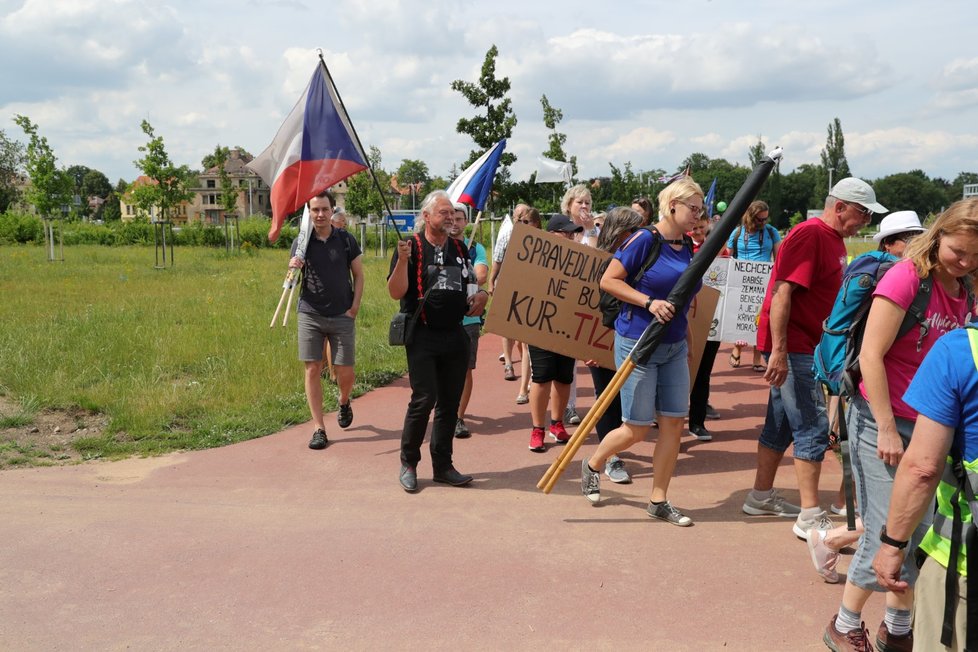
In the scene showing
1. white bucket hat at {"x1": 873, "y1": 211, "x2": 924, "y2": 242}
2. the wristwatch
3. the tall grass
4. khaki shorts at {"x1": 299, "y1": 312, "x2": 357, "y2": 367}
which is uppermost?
white bucket hat at {"x1": 873, "y1": 211, "x2": 924, "y2": 242}

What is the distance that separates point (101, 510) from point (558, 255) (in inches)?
150

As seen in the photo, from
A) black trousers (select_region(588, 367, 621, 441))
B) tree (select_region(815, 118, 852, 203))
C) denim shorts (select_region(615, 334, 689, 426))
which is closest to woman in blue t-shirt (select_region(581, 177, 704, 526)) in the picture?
denim shorts (select_region(615, 334, 689, 426))

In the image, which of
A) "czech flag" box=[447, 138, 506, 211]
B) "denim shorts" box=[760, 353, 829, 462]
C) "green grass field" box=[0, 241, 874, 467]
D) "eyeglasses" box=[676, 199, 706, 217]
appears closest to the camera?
"denim shorts" box=[760, 353, 829, 462]

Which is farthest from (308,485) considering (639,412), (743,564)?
(743,564)

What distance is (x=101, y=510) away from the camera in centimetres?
532

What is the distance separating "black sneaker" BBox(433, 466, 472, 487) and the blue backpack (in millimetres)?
2608

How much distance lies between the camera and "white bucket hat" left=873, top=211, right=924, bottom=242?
14.1ft

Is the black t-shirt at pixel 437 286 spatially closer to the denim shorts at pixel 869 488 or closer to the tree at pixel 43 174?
the denim shorts at pixel 869 488

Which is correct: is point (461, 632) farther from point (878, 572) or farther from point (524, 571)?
point (878, 572)

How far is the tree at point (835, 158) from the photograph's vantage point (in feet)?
278

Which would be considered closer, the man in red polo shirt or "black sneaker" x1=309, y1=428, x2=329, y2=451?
the man in red polo shirt

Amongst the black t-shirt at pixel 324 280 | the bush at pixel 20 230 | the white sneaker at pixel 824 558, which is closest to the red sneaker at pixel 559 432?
the black t-shirt at pixel 324 280

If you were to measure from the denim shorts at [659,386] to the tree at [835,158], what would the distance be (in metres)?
83.4

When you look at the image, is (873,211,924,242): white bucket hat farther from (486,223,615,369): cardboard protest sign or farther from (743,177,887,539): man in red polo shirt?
(486,223,615,369): cardboard protest sign
